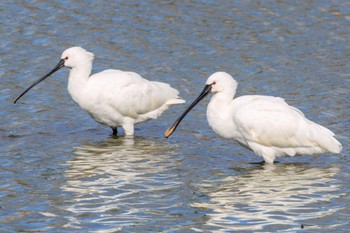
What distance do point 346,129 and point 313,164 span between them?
1.49 metres

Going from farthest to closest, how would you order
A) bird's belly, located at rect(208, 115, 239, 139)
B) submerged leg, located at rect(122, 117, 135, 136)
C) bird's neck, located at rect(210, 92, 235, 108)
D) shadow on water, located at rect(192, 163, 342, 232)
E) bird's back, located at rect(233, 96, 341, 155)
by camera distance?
1. submerged leg, located at rect(122, 117, 135, 136)
2. bird's neck, located at rect(210, 92, 235, 108)
3. bird's belly, located at rect(208, 115, 239, 139)
4. bird's back, located at rect(233, 96, 341, 155)
5. shadow on water, located at rect(192, 163, 342, 232)

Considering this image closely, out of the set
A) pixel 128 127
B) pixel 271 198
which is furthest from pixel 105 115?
pixel 271 198

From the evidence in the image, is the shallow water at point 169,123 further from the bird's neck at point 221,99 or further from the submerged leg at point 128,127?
the bird's neck at point 221,99

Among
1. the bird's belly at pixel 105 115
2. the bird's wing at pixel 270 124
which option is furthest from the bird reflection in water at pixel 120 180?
the bird's wing at pixel 270 124

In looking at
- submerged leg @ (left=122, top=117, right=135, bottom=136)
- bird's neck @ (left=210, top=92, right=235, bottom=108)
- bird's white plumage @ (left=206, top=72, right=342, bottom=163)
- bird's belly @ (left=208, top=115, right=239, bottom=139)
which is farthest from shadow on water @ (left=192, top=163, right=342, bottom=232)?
submerged leg @ (left=122, top=117, right=135, bottom=136)

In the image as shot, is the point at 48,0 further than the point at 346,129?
Yes

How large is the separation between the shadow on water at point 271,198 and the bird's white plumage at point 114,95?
7.57ft

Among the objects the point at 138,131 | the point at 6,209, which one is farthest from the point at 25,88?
the point at 6,209

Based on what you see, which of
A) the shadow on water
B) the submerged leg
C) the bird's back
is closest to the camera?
the shadow on water

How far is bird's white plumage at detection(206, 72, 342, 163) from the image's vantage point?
464 inches

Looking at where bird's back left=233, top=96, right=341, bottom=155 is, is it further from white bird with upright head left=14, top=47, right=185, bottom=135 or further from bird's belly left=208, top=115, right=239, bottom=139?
white bird with upright head left=14, top=47, right=185, bottom=135

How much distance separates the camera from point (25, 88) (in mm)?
15312

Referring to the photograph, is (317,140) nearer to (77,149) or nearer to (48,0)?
(77,149)

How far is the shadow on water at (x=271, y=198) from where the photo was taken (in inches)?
364
